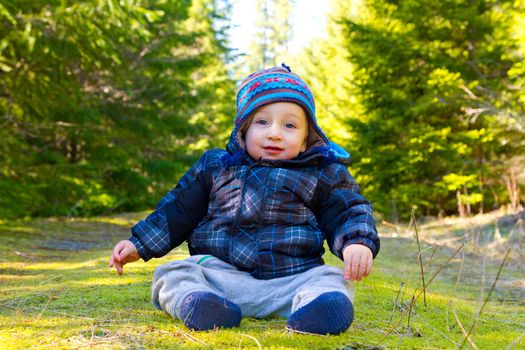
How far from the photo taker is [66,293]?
293cm

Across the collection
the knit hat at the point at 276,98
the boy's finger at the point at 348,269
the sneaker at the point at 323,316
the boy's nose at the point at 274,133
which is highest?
the knit hat at the point at 276,98

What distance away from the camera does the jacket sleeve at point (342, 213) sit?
7.75 feet

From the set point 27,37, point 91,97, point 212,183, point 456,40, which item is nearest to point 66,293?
point 212,183

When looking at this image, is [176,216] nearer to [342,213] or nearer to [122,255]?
[122,255]

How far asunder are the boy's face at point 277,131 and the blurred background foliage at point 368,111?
16.4 ft

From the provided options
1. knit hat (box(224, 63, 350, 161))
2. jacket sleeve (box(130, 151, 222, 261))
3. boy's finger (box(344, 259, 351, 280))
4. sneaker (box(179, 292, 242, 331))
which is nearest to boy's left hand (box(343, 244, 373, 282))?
boy's finger (box(344, 259, 351, 280))

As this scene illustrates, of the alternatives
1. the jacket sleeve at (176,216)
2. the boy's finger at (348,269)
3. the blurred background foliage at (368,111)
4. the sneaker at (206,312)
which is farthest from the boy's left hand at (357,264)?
the blurred background foliage at (368,111)

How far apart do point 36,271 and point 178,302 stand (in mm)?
2530

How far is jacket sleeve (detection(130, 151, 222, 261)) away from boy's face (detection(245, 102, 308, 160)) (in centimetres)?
30


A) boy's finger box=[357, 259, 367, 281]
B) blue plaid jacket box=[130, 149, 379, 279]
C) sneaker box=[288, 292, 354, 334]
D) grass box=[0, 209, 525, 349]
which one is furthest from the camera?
blue plaid jacket box=[130, 149, 379, 279]

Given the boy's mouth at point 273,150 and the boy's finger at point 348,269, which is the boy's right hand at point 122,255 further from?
the boy's finger at point 348,269

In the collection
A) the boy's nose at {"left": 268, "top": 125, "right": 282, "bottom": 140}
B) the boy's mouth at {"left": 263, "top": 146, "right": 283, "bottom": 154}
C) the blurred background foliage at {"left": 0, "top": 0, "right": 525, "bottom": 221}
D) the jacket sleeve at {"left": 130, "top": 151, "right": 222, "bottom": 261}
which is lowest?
the jacket sleeve at {"left": 130, "top": 151, "right": 222, "bottom": 261}

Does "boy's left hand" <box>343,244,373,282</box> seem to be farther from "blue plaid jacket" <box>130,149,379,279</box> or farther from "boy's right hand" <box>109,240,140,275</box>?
"boy's right hand" <box>109,240,140,275</box>

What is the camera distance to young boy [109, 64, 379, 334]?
2295 mm
